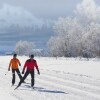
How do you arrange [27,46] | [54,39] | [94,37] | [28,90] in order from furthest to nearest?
[27,46], [54,39], [94,37], [28,90]

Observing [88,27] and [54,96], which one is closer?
[54,96]

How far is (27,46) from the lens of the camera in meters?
129

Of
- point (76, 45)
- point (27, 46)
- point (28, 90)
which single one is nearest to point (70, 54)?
point (76, 45)

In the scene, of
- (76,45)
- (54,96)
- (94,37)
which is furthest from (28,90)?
(76,45)

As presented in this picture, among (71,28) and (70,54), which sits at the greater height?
(71,28)

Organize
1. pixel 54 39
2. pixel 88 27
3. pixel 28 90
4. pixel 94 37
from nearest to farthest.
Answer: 1. pixel 28 90
2. pixel 94 37
3. pixel 88 27
4. pixel 54 39

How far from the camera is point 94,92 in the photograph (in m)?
17.2

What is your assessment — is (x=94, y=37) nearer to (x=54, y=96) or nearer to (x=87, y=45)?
(x=87, y=45)

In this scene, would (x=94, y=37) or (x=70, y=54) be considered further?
(x=70, y=54)

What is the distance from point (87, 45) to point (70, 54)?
692 centimetres

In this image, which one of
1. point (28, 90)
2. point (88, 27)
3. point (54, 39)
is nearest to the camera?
point (28, 90)

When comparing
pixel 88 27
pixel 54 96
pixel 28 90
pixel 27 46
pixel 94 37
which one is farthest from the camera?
pixel 27 46

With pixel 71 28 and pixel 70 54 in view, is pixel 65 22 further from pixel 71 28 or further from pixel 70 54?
pixel 70 54

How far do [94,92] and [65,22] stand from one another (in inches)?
2645
